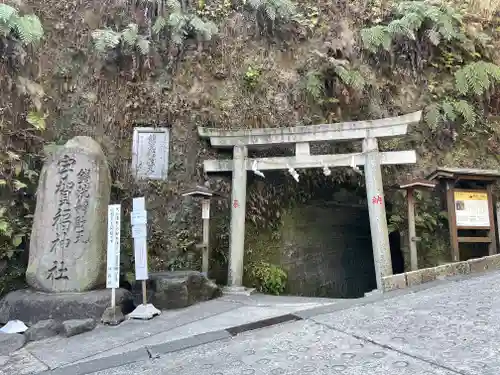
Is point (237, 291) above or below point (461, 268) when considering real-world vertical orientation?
below

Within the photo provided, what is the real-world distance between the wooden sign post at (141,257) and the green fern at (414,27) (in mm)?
6455

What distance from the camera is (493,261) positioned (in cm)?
761

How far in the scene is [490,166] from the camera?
372 inches

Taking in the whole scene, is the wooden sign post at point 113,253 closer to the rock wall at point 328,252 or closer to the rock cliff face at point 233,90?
the rock cliff face at point 233,90

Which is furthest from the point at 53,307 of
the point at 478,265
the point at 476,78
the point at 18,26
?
the point at 476,78

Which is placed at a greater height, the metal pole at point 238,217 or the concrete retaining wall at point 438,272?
the metal pole at point 238,217

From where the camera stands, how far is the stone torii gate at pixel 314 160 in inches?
292

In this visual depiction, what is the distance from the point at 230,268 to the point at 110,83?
4.70 meters

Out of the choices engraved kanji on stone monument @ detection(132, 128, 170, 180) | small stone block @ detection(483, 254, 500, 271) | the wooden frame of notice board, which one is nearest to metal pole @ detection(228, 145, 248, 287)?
engraved kanji on stone monument @ detection(132, 128, 170, 180)

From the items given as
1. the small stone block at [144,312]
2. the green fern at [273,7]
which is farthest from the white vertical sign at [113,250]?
the green fern at [273,7]

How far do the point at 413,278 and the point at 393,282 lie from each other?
1.28ft

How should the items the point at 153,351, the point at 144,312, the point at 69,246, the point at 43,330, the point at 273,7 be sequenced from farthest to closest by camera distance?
the point at 273,7 → the point at 69,246 → the point at 144,312 → the point at 43,330 → the point at 153,351

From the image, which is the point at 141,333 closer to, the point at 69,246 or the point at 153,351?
the point at 153,351

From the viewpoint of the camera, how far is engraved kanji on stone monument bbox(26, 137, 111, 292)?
639 centimetres
